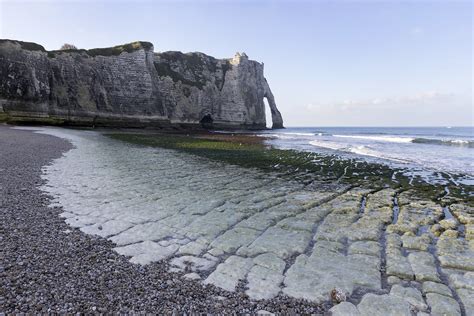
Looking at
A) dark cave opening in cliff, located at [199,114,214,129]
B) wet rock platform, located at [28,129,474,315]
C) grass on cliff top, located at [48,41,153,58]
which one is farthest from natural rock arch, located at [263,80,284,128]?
wet rock platform, located at [28,129,474,315]

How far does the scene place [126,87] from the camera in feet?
257

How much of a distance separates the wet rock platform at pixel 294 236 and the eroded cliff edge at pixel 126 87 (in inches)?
2396

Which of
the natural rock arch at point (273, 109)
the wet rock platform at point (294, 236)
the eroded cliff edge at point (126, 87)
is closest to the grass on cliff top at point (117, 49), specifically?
the eroded cliff edge at point (126, 87)

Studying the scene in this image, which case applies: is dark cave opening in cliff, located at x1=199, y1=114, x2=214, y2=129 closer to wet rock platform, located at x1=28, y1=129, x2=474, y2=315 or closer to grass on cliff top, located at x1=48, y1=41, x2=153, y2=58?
grass on cliff top, located at x1=48, y1=41, x2=153, y2=58

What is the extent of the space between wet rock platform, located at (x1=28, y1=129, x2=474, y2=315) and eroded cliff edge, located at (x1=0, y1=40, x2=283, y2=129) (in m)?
60.9

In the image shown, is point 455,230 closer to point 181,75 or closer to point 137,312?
point 137,312

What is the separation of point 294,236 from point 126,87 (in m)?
79.5

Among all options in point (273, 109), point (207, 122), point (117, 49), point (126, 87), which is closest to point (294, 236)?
point (126, 87)

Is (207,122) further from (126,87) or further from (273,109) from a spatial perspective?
(273,109)

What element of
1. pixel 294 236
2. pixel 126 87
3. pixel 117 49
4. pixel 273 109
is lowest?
pixel 294 236

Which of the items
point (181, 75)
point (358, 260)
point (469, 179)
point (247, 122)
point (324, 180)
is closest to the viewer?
point (358, 260)

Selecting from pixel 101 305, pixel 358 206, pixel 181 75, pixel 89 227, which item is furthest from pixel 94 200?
pixel 181 75

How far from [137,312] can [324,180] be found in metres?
13.9

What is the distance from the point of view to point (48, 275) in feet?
17.0
